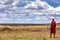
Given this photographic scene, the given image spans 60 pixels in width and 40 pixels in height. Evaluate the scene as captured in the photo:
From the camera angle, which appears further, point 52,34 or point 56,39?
point 52,34

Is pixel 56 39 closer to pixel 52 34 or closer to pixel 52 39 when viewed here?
pixel 52 39

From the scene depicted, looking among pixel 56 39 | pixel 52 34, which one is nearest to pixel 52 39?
pixel 56 39

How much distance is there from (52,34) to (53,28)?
934 mm

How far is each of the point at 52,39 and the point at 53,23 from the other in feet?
6.17

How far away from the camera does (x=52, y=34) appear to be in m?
27.3

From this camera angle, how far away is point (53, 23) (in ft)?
86.2

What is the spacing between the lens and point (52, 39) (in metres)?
25.0

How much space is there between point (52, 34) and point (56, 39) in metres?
2.38

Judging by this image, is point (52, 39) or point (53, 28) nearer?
point (52, 39)

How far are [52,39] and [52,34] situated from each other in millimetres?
2386

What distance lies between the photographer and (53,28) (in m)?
26.6

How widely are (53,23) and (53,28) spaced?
551 millimetres

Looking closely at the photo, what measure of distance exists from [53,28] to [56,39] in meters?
1.85

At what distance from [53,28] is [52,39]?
1861 mm
